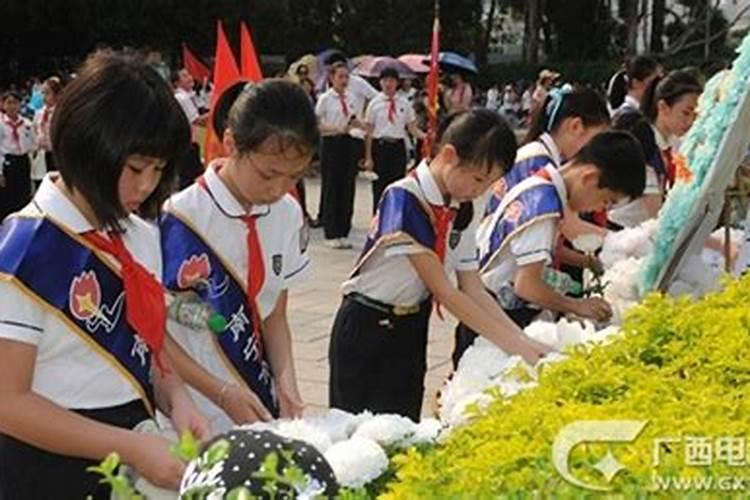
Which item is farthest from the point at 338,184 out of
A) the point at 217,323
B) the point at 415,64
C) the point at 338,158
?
the point at 415,64

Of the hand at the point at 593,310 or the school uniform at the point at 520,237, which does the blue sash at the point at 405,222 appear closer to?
the school uniform at the point at 520,237

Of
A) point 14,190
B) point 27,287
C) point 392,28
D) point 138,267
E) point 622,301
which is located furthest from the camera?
point 392,28

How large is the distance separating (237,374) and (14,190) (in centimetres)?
988

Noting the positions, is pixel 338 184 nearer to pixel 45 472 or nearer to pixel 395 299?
pixel 395 299

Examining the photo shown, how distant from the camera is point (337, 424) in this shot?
7.81 ft

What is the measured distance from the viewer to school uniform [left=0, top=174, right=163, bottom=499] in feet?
6.72

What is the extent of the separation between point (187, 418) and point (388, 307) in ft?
4.19

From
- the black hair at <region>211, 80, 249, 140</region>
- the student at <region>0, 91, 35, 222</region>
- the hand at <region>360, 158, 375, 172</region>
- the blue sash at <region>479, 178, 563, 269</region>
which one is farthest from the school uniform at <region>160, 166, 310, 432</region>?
the student at <region>0, 91, 35, 222</region>

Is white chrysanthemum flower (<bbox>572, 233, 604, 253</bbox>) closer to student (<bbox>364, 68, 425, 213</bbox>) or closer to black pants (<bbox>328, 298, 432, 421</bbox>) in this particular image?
black pants (<bbox>328, 298, 432, 421</bbox>)

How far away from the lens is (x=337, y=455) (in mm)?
2111

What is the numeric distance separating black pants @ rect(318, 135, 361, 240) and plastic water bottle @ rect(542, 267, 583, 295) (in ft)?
19.7

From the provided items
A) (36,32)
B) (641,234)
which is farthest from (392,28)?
(641,234)

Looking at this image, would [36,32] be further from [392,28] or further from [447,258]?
[447,258]

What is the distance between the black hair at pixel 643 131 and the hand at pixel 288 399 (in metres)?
2.88
